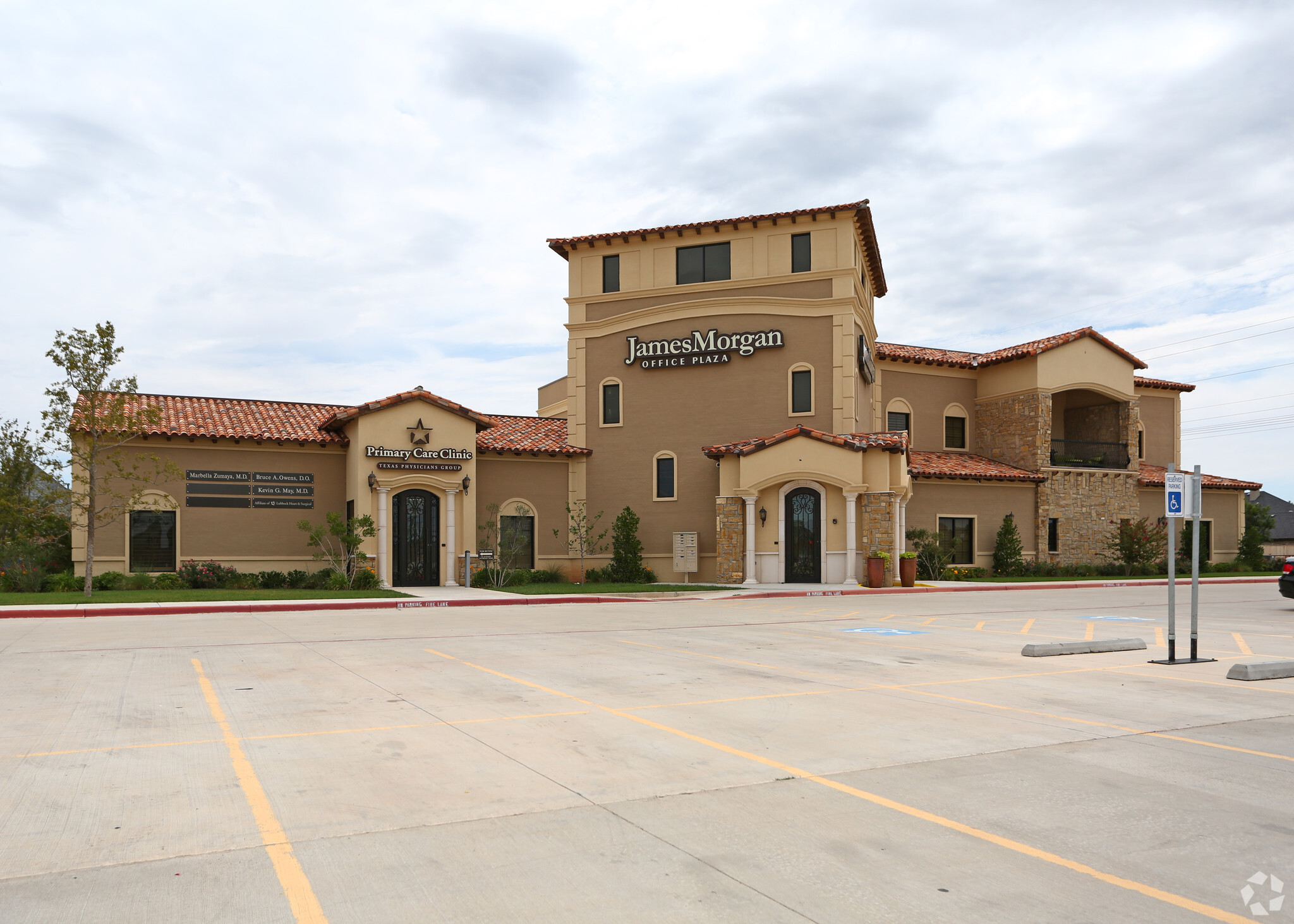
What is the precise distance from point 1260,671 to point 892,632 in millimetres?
6136

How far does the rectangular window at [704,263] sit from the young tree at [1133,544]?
18.8 meters

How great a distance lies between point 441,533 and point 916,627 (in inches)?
642

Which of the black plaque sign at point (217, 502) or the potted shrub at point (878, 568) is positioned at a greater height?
the black plaque sign at point (217, 502)

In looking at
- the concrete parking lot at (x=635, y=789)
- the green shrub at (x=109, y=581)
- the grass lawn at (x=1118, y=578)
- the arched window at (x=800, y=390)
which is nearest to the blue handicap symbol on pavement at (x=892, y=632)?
the concrete parking lot at (x=635, y=789)

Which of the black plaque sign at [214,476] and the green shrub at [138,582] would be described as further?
the black plaque sign at [214,476]

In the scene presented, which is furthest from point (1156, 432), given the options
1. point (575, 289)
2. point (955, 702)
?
point (955, 702)

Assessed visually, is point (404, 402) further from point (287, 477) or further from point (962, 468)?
point (962, 468)

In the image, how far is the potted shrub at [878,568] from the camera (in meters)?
28.1

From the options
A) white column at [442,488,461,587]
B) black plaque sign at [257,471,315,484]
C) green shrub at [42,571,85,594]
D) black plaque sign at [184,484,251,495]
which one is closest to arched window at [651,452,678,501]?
white column at [442,488,461,587]

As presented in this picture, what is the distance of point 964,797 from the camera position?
5.84m

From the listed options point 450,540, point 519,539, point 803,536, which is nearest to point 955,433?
point 803,536

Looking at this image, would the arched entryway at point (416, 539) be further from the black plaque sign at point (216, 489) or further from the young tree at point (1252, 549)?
the young tree at point (1252, 549)

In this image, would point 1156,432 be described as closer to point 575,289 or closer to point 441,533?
point 575,289
